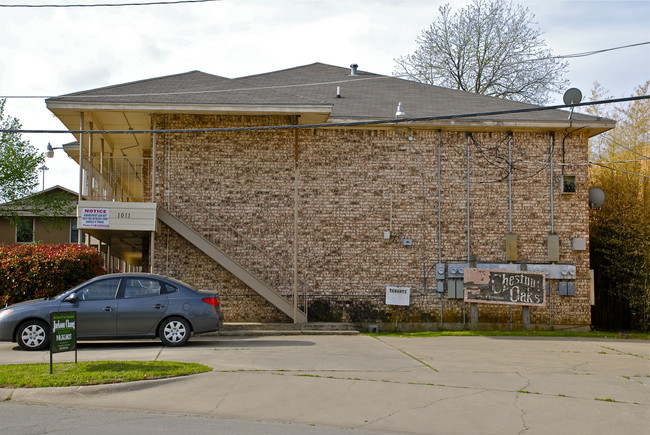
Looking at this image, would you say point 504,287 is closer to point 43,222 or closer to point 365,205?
point 365,205

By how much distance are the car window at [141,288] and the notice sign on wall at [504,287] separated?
8.02 m

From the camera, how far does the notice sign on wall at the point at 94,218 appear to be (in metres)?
15.1

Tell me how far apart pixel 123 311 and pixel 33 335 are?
1591 millimetres

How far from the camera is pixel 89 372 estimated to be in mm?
8875

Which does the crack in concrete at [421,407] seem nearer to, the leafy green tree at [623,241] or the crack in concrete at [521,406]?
the crack in concrete at [521,406]

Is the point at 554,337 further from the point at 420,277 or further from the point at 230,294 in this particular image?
the point at 230,294

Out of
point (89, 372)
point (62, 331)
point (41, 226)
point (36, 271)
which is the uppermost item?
point (41, 226)

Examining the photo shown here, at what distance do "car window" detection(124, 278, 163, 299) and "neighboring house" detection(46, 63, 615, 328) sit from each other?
371 centimetres

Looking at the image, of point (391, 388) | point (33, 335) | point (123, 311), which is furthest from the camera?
point (123, 311)

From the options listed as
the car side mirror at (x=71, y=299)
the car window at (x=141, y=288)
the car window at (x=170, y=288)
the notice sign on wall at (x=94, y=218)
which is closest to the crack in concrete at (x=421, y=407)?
the car window at (x=170, y=288)

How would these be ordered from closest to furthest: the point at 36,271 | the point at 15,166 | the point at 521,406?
the point at 521,406 < the point at 36,271 < the point at 15,166

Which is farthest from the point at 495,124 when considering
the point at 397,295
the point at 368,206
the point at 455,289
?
the point at 397,295

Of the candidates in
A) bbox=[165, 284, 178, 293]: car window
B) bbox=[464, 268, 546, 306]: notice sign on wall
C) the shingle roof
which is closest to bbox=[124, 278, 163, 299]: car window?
bbox=[165, 284, 178, 293]: car window

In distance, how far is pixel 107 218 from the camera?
15.1 meters
